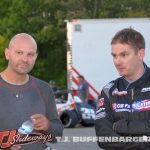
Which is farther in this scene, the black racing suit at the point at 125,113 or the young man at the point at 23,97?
the young man at the point at 23,97

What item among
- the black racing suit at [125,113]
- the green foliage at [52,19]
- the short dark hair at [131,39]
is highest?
the short dark hair at [131,39]

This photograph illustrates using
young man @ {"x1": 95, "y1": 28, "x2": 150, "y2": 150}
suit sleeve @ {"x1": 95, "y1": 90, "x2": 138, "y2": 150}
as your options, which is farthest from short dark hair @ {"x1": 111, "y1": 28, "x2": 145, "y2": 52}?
suit sleeve @ {"x1": 95, "y1": 90, "x2": 138, "y2": 150}

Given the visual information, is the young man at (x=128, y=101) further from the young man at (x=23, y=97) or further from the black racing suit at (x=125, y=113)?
the young man at (x=23, y=97)

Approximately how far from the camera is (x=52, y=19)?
39.2 m

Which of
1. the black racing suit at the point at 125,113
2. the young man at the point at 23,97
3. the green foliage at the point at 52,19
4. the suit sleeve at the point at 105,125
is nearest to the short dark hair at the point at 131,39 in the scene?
the black racing suit at the point at 125,113

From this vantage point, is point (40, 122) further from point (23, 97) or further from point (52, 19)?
point (52, 19)

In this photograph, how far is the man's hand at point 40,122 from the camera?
15.1 feet

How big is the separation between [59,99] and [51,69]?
68.4 feet

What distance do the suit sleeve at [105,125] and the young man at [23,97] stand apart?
0.45 m

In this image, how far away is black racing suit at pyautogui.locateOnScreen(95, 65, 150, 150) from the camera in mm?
4234

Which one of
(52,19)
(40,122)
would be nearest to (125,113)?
(40,122)

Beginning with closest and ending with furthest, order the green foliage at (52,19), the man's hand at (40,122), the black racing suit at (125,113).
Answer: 1. the black racing suit at (125,113)
2. the man's hand at (40,122)
3. the green foliage at (52,19)

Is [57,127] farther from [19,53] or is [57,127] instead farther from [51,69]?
[51,69]

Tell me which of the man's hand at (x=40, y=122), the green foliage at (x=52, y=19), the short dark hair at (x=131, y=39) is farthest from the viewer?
the green foliage at (x=52, y=19)
